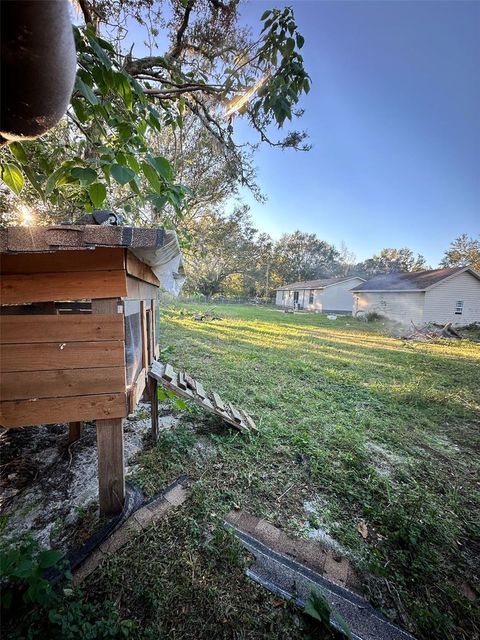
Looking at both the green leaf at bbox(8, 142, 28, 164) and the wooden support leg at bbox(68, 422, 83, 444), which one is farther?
the wooden support leg at bbox(68, 422, 83, 444)

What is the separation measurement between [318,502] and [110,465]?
76.0 inches

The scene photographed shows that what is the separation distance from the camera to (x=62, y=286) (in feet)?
5.79

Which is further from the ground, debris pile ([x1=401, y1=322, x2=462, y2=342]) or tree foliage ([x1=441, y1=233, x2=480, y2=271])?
tree foliage ([x1=441, y1=233, x2=480, y2=271])

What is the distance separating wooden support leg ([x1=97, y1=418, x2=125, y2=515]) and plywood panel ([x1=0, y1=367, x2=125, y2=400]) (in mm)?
314

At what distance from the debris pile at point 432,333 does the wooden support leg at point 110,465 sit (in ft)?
47.3

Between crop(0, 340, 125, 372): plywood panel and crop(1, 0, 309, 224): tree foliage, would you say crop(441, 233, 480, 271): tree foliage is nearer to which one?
crop(1, 0, 309, 224): tree foliage

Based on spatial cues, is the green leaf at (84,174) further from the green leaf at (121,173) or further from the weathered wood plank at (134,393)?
the weathered wood plank at (134,393)

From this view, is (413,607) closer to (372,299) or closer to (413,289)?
(413,289)

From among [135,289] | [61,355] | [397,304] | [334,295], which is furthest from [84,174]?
[334,295]

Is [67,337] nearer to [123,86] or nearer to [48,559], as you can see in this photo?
[48,559]

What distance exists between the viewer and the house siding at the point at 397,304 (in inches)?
709

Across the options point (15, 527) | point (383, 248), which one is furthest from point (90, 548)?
point (383, 248)

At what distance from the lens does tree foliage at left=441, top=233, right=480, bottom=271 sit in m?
34.7

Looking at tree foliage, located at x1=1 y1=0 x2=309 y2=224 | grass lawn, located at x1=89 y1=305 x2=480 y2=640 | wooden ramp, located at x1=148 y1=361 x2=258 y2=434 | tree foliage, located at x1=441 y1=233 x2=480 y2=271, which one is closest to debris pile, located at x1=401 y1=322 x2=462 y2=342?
grass lawn, located at x1=89 y1=305 x2=480 y2=640
